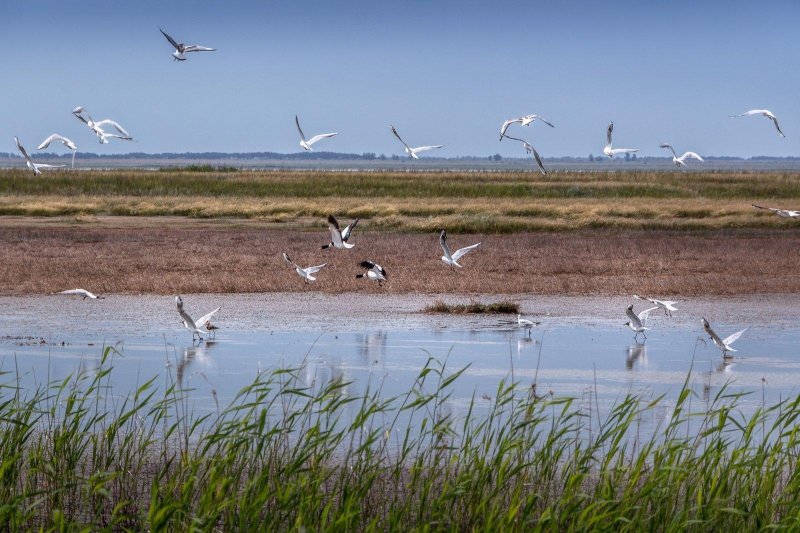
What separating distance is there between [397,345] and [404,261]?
39.6 feet

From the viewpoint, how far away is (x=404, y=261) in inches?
1084

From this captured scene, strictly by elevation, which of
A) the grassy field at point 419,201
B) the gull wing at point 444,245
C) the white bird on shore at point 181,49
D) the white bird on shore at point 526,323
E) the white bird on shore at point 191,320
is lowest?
the grassy field at point 419,201

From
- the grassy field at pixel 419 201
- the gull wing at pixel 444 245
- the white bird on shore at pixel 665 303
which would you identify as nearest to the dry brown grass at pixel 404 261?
the gull wing at pixel 444 245

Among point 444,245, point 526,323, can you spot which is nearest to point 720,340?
point 526,323

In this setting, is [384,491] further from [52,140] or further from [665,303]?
[52,140]

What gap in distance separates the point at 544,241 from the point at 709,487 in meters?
26.4

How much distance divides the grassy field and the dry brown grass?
3.27 metres

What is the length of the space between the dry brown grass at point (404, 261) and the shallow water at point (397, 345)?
1491 millimetres

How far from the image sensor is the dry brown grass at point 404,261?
→ 888 inches

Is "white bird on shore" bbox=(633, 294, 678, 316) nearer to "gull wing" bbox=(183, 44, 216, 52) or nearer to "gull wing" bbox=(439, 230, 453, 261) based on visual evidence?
"gull wing" bbox=(439, 230, 453, 261)

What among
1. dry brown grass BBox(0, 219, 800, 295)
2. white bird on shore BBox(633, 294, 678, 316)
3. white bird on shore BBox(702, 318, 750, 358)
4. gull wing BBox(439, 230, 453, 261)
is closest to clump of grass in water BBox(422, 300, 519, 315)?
gull wing BBox(439, 230, 453, 261)

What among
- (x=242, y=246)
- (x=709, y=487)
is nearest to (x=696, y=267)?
(x=242, y=246)

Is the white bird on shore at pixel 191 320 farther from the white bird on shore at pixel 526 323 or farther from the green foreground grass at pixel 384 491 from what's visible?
the green foreground grass at pixel 384 491

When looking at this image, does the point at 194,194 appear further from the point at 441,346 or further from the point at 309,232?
the point at 441,346
